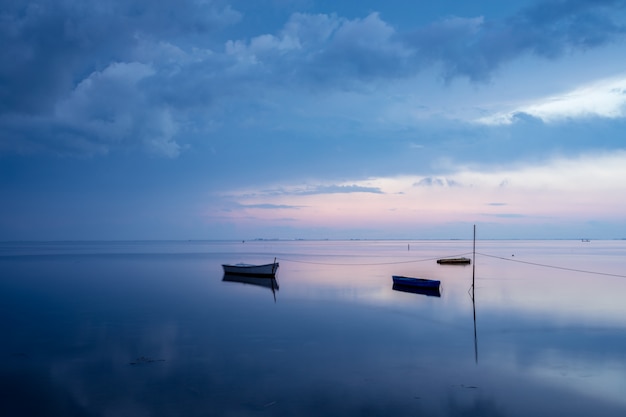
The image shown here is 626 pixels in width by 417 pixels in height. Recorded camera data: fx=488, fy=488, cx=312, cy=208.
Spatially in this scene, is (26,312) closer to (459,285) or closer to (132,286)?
(132,286)

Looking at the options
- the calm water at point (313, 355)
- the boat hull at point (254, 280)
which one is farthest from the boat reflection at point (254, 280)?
the calm water at point (313, 355)

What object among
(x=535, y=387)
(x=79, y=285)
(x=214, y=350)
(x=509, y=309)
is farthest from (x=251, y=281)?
(x=535, y=387)

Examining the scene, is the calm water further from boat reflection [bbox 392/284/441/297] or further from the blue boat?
the blue boat

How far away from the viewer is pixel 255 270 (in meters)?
48.2

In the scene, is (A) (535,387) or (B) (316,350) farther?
(B) (316,350)

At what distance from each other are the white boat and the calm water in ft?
40.2

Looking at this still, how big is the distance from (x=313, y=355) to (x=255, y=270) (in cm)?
3136

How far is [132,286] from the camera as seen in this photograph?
1596 inches

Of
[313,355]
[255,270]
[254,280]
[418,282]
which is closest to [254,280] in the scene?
[254,280]

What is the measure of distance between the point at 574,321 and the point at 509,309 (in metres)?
4.23

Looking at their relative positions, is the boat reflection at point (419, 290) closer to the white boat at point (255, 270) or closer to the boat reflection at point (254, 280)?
the boat reflection at point (254, 280)

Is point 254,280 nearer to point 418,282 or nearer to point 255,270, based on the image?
point 255,270

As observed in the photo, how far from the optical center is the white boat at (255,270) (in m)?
47.1

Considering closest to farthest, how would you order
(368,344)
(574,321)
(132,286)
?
(368,344) → (574,321) → (132,286)
